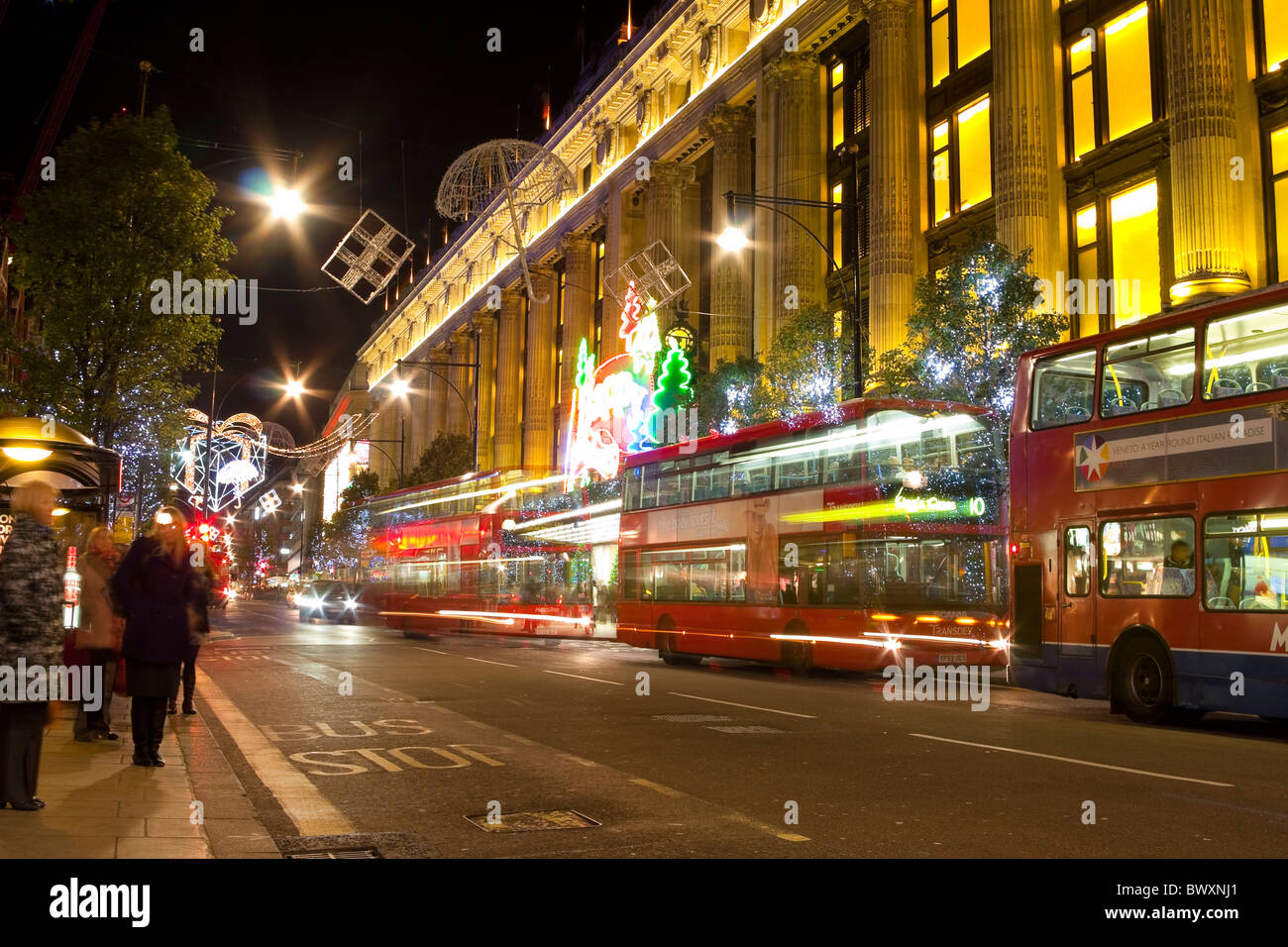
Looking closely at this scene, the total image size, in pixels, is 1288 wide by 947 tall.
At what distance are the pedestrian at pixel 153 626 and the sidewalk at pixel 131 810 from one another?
36 cm

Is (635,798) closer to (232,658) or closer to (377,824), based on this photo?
(377,824)

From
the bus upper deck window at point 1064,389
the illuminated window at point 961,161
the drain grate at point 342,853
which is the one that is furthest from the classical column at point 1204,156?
the drain grate at point 342,853

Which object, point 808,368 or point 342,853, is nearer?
point 342,853

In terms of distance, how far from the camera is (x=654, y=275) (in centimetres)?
4916

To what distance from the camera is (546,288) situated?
68.0 meters

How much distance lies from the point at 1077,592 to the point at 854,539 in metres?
5.39

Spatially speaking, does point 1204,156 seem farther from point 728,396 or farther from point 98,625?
point 98,625

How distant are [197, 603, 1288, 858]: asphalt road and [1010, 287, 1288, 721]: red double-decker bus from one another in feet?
2.54

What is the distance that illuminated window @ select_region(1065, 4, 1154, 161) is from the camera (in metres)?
27.0

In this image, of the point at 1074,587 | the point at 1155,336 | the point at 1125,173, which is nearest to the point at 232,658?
the point at 1074,587

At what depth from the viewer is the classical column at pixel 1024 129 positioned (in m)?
28.3

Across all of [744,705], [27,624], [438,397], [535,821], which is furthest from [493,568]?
[438,397]

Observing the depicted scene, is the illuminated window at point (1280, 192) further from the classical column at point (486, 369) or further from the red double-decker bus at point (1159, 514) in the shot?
the classical column at point (486, 369)

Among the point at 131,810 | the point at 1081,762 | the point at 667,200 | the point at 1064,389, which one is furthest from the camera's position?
the point at 667,200
